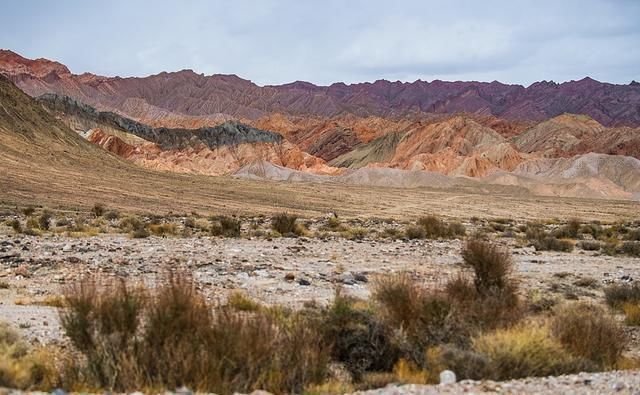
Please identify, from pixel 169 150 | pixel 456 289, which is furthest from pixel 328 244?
pixel 169 150

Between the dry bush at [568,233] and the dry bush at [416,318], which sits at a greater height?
the dry bush at [416,318]

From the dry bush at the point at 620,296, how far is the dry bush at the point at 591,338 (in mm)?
4675

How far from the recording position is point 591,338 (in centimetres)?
1005

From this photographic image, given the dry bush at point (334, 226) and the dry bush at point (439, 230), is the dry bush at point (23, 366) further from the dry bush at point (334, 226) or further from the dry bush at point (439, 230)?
the dry bush at point (334, 226)

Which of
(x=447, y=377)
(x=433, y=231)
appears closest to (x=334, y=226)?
(x=433, y=231)

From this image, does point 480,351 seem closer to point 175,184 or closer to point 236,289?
point 236,289

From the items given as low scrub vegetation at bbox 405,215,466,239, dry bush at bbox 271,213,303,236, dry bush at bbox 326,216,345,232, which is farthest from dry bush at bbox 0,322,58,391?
dry bush at bbox 326,216,345,232

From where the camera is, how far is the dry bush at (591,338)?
9750 millimetres

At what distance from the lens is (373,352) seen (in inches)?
372

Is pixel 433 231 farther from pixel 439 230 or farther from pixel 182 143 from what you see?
pixel 182 143

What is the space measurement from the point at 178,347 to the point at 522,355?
13.6 feet

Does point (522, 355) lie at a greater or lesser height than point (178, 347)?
lesser

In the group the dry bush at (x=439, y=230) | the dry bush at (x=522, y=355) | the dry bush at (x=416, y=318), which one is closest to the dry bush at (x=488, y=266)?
the dry bush at (x=416, y=318)

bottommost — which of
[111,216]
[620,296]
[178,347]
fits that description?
[111,216]
